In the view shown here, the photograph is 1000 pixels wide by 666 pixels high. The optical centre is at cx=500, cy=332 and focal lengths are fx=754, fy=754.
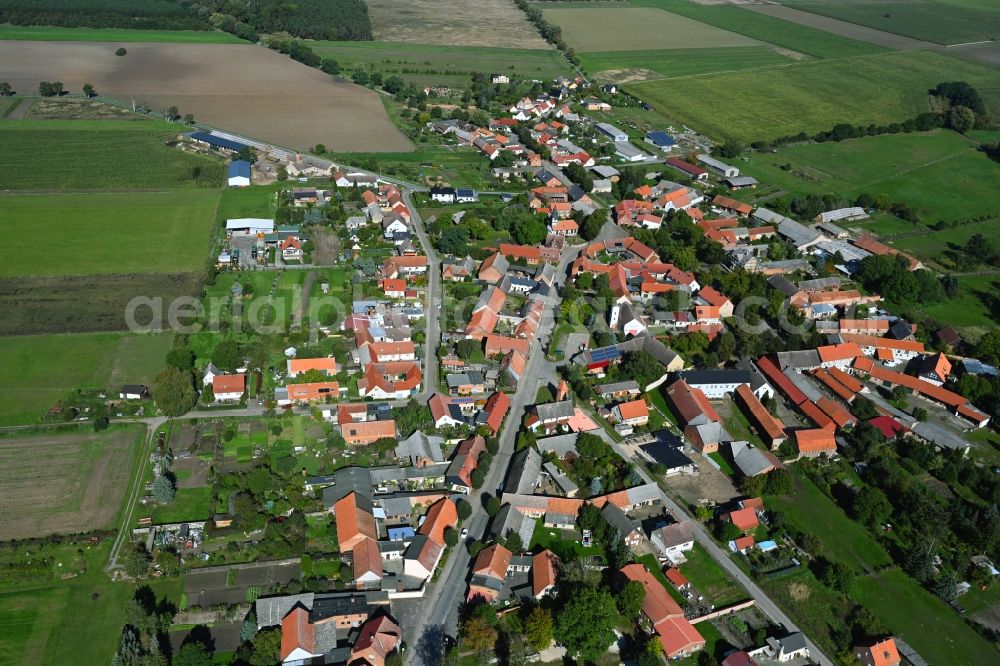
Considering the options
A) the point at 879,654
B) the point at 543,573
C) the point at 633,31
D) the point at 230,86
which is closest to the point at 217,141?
the point at 230,86

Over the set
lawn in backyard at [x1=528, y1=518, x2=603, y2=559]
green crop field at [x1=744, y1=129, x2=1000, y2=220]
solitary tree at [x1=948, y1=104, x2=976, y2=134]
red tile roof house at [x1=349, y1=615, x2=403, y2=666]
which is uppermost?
solitary tree at [x1=948, y1=104, x2=976, y2=134]

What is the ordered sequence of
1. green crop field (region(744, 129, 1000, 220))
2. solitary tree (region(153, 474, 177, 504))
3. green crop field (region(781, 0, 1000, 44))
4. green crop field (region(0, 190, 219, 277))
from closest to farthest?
solitary tree (region(153, 474, 177, 504))
green crop field (region(0, 190, 219, 277))
green crop field (region(744, 129, 1000, 220))
green crop field (region(781, 0, 1000, 44))

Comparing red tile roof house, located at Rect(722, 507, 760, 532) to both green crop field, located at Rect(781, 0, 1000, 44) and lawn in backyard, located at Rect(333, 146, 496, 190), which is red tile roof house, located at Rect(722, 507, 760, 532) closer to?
lawn in backyard, located at Rect(333, 146, 496, 190)

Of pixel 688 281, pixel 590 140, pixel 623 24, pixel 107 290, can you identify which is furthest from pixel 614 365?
pixel 623 24

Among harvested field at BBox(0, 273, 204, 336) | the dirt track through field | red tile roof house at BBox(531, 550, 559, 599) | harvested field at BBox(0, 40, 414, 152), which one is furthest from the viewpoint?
the dirt track through field

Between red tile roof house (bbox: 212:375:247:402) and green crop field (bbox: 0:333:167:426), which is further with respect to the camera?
red tile roof house (bbox: 212:375:247:402)

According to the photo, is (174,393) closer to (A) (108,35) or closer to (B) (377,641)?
(B) (377,641)

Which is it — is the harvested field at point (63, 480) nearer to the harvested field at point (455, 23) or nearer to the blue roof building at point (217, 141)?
the blue roof building at point (217, 141)

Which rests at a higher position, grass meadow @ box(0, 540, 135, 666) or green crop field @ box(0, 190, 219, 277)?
green crop field @ box(0, 190, 219, 277)

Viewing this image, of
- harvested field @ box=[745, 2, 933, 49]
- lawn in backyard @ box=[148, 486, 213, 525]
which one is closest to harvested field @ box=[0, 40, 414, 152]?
lawn in backyard @ box=[148, 486, 213, 525]
